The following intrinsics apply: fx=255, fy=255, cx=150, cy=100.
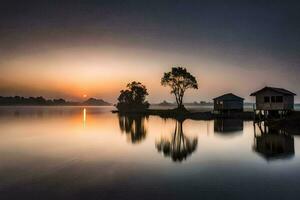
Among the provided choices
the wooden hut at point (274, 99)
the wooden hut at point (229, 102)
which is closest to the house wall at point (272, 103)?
the wooden hut at point (274, 99)

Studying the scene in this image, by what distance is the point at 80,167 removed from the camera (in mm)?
18141

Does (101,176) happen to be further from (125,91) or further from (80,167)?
(125,91)

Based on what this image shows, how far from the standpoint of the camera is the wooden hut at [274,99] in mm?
48188

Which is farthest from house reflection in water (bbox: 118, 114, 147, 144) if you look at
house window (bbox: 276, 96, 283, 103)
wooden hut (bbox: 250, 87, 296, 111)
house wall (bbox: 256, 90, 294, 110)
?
house window (bbox: 276, 96, 283, 103)

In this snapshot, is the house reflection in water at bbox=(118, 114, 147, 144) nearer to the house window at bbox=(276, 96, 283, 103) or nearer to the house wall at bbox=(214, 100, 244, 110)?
the house window at bbox=(276, 96, 283, 103)

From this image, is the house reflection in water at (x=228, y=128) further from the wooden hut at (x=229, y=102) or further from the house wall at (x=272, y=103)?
the wooden hut at (x=229, y=102)

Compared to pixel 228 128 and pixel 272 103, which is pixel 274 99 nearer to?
pixel 272 103

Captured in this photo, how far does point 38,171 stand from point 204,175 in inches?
423

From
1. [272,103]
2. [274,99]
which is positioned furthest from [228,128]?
[274,99]

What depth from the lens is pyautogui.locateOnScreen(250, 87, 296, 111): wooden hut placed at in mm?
48188

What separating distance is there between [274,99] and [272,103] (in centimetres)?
85

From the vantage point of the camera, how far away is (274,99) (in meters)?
49.3

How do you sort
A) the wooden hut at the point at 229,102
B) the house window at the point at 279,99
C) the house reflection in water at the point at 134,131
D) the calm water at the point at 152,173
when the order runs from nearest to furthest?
1. the calm water at the point at 152,173
2. the house reflection in water at the point at 134,131
3. the house window at the point at 279,99
4. the wooden hut at the point at 229,102

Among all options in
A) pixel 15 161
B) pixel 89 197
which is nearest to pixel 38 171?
pixel 15 161
